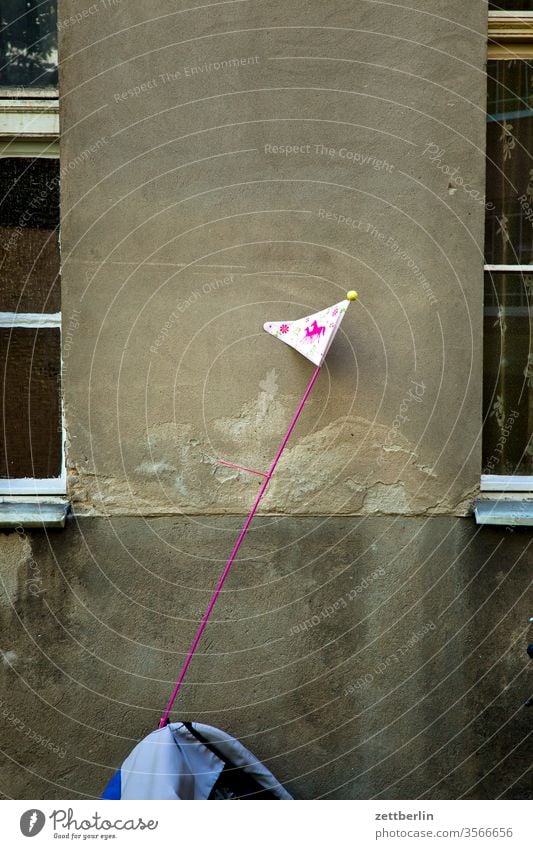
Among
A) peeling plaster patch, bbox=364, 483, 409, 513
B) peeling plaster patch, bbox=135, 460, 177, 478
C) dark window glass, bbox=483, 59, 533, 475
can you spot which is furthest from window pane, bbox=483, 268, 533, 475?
peeling plaster patch, bbox=135, 460, 177, 478

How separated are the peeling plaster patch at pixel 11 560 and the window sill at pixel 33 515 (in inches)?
2.9

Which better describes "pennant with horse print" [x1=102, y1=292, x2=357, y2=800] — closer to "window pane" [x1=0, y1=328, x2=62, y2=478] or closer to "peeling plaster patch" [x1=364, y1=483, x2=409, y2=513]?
"peeling plaster patch" [x1=364, y1=483, x2=409, y2=513]

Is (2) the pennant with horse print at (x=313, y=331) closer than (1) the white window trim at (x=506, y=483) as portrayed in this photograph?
Yes

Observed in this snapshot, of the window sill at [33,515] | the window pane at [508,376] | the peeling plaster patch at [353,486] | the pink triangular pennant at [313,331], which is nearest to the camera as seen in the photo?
the pink triangular pennant at [313,331]

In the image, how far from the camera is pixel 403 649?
3678mm

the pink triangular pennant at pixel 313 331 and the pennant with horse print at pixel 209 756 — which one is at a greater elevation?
the pink triangular pennant at pixel 313 331

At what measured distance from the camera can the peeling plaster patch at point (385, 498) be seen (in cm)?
368

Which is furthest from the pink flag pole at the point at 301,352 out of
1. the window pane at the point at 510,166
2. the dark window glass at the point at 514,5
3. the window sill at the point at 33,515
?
the dark window glass at the point at 514,5

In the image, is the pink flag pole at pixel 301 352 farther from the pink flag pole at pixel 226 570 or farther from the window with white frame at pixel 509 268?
the window with white frame at pixel 509 268

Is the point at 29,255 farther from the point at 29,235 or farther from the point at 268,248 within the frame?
the point at 268,248

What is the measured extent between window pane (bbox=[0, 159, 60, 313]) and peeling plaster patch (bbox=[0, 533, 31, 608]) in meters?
1.03

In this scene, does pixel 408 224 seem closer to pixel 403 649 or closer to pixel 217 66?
pixel 217 66

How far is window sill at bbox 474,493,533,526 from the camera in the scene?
3.62 metres
